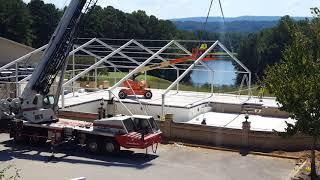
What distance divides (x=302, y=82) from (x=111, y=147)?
9232 millimetres

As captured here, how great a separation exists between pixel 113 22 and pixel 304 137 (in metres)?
82.0

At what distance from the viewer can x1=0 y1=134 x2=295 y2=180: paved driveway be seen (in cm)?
2008

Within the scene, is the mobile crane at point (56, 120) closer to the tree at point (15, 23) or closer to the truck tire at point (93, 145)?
the truck tire at point (93, 145)

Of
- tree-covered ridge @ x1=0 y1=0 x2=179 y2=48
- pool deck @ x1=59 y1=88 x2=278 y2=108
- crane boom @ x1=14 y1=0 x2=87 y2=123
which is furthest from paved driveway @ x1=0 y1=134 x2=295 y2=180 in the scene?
tree-covered ridge @ x1=0 y1=0 x2=179 y2=48

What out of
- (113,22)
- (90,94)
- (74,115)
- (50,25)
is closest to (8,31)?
(50,25)

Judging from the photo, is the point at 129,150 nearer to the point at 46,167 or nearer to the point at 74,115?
the point at 46,167

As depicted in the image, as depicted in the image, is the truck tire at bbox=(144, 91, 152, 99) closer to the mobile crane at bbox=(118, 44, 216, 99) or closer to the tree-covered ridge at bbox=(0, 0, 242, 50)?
the mobile crane at bbox=(118, 44, 216, 99)

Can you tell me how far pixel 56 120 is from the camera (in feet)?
82.9

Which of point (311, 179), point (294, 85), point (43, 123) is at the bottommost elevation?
point (311, 179)

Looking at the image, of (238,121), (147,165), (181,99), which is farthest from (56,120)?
(181,99)

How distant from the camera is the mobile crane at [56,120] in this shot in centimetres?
2289

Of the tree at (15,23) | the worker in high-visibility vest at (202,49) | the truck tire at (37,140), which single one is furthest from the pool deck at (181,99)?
the tree at (15,23)

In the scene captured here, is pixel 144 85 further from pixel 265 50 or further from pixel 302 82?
pixel 265 50

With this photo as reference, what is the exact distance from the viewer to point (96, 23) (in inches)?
3912
